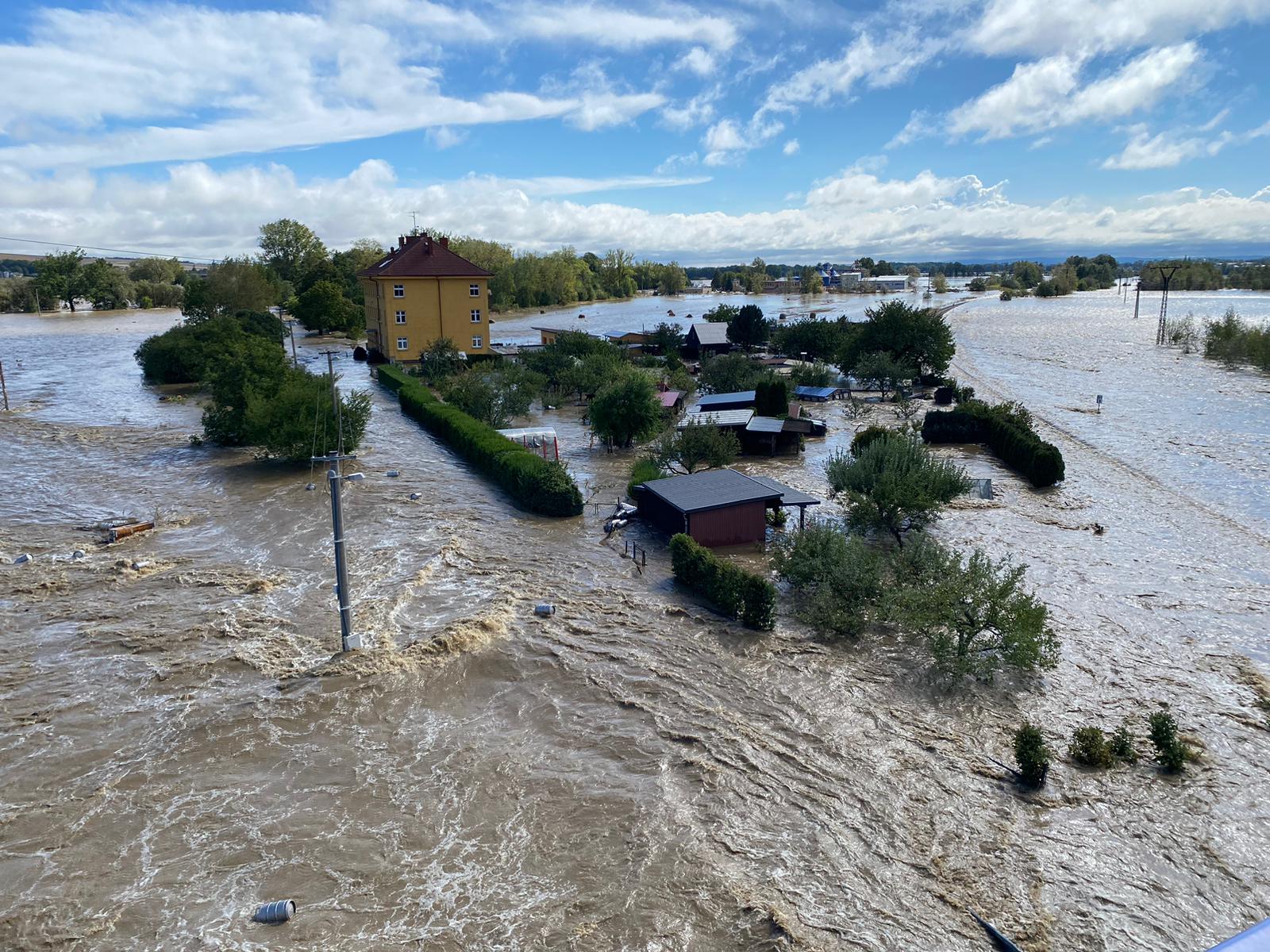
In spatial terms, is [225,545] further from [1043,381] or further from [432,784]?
[1043,381]

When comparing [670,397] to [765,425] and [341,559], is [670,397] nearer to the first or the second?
[765,425]

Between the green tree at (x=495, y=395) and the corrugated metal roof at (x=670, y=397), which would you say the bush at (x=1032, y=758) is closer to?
the green tree at (x=495, y=395)

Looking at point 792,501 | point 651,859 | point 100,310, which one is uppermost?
point 100,310

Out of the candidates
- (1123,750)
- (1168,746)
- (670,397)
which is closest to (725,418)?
(670,397)

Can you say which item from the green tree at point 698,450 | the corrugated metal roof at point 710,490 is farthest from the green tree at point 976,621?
the green tree at point 698,450

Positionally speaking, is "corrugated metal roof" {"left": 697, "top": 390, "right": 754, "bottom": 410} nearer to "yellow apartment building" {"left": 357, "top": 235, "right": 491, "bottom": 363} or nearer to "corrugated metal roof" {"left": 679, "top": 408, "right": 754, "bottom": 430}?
"corrugated metal roof" {"left": 679, "top": 408, "right": 754, "bottom": 430}

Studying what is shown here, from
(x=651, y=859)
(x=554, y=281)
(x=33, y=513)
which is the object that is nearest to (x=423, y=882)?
(x=651, y=859)

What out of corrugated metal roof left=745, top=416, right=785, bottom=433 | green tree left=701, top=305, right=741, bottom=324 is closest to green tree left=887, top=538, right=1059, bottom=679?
corrugated metal roof left=745, top=416, right=785, bottom=433
